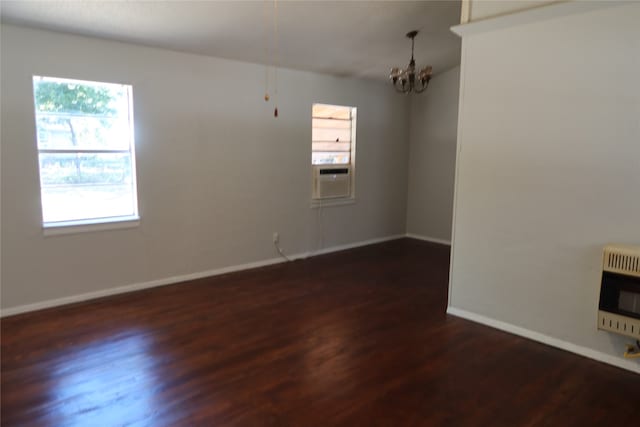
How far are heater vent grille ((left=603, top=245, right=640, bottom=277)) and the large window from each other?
392cm

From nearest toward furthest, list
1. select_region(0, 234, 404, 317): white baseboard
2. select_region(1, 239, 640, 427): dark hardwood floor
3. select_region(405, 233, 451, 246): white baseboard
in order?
select_region(1, 239, 640, 427): dark hardwood floor < select_region(0, 234, 404, 317): white baseboard < select_region(405, 233, 451, 246): white baseboard

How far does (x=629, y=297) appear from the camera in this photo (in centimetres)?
268

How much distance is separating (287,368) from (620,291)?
2166mm

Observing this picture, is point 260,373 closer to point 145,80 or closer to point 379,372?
point 379,372

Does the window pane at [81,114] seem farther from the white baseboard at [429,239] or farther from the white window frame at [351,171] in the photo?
the white baseboard at [429,239]

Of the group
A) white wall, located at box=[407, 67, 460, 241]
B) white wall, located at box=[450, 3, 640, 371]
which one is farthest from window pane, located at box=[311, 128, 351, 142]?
white wall, located at box=[450, 3, 640, 371]

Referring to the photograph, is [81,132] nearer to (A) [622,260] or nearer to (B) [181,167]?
(B) [181,167]

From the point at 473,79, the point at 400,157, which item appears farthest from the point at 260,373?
the point at 400,157

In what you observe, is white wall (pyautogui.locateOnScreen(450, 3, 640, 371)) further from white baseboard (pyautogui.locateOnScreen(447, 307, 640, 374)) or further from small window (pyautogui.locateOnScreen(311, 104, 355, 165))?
small window (pyautogui.locateOnScreen(311, 104, 355, 165))

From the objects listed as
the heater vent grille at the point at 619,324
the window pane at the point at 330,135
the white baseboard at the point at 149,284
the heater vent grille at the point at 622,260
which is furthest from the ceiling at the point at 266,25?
the heater vent grille at the point at 619,324

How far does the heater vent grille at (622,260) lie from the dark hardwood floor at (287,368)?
26.7 inches

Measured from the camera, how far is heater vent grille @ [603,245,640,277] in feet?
8.43

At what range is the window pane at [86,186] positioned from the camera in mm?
3711

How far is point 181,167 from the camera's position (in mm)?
4383
